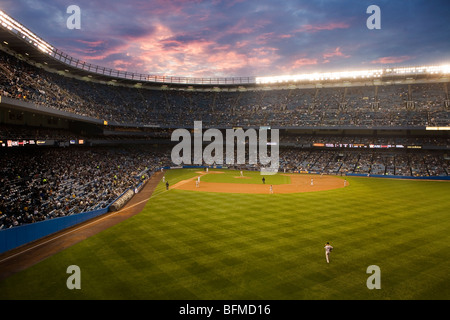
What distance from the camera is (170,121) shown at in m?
69.4

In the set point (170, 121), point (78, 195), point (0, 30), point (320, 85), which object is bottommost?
point (78, 195)

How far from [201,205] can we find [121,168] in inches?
1010

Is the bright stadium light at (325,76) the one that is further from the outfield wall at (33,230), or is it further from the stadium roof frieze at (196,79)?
the outfield wall at (33,230)

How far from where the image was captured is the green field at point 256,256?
11617 millimetres

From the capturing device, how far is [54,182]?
28672mm

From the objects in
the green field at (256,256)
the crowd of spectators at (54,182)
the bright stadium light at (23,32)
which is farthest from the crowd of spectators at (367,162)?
the bright stadium light at (23,32)

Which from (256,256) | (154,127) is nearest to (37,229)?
(256,256)

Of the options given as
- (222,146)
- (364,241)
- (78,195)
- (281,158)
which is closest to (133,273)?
(364,241)

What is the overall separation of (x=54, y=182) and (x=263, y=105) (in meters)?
57.9

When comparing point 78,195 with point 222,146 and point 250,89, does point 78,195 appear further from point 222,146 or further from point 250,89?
point 250,89

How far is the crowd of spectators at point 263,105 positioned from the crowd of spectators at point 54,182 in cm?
890

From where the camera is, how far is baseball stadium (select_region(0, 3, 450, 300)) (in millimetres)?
12695

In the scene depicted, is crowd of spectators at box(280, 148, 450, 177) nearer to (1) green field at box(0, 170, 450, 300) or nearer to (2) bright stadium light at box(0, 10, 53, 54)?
(1) green field at box(0, 170, 450, 300)

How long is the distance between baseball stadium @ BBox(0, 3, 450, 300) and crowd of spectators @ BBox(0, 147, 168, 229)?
23cm
